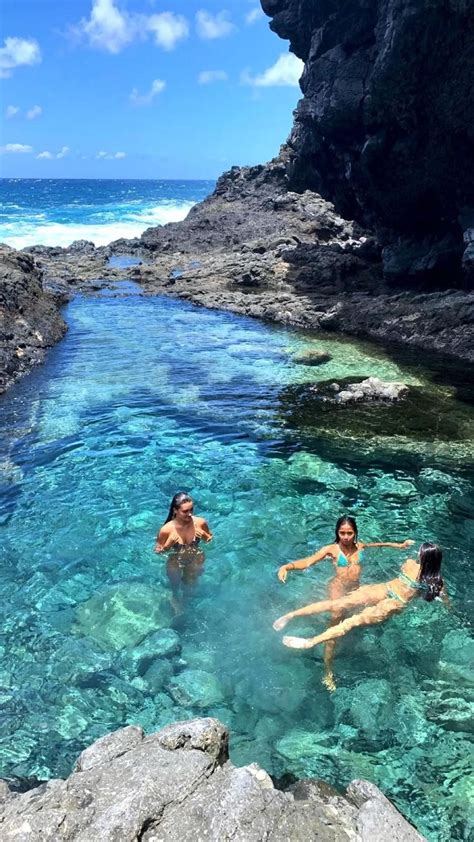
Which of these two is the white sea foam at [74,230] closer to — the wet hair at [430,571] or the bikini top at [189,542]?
the bikini top at [189,542]

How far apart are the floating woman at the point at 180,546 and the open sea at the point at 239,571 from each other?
21 centimetres

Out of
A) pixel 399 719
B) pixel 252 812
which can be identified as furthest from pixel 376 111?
pixel 252 812

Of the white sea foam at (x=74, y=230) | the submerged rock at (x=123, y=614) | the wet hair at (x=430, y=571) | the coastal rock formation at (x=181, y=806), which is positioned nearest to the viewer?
the coastal rock formation at (x=181, y=806)

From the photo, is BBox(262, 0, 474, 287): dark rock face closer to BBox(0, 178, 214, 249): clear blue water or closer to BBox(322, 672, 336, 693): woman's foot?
BBox(322, 672, 336, 693): woman's foot

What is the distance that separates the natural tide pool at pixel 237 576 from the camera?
19.7 ft

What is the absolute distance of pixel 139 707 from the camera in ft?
21.1

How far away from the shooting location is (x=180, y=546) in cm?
883

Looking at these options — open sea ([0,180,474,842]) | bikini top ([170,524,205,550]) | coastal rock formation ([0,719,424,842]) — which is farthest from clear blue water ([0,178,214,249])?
coastal rock formation ([0,719,424,842])

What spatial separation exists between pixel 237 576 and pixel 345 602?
1.85 meters

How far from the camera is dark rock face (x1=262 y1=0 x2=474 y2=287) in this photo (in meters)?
19.6

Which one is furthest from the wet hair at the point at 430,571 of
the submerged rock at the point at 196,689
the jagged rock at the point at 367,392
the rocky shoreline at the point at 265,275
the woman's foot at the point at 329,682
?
the rocky shoreline at the point at 265,275

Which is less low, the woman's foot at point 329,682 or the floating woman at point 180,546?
the floating woman at point 180,546

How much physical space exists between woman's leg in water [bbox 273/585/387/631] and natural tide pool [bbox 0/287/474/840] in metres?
0.29

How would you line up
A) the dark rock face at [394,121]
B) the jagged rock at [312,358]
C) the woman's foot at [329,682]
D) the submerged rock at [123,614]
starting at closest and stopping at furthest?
1. the woman's foot at [329,682]
2. the submerged rock at [123,614]
3. the dark rock face at [394,121]
4. the jagged rock at [312,358]
